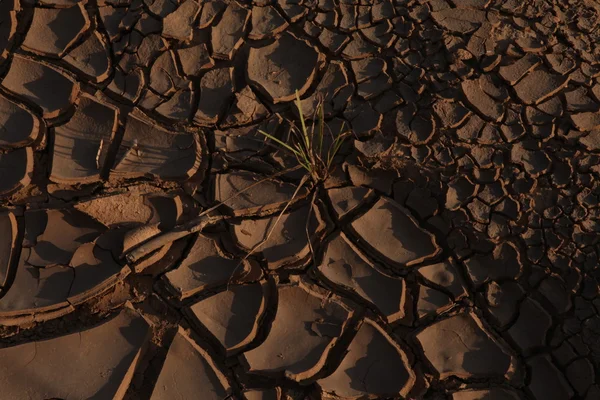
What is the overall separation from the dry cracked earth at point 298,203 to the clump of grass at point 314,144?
0.05 meters

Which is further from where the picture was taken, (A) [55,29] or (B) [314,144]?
(A) [55,29]

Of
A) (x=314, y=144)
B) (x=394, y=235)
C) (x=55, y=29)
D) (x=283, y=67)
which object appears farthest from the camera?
(x=55, y=29)

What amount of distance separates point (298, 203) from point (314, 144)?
255mm

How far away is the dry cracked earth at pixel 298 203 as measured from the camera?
2182mm

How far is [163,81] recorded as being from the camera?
259 centimetres

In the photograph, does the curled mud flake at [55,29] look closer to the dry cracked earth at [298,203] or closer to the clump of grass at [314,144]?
the dry cracked earth at [298,203]

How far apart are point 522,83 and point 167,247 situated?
1597 mm

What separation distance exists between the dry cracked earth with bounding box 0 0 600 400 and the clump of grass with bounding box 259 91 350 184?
0.17 feet

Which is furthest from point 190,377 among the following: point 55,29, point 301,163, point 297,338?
point 55,29

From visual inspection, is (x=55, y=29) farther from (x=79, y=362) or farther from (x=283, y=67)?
(x=79, y=362)

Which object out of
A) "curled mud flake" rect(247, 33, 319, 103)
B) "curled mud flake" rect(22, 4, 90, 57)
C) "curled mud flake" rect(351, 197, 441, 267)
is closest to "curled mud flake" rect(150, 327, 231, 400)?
"curled mud flake" rect(351, 197, 441, 267)

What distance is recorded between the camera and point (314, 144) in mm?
2441

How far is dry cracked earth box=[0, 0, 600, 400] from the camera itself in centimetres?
218

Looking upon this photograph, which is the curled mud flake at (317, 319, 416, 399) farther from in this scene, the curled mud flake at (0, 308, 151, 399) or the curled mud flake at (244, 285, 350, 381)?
the curled mud flake at (0, 308, 151, 399)
